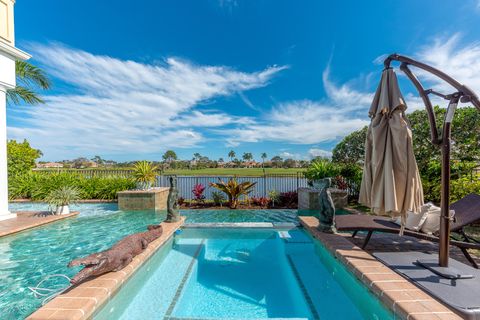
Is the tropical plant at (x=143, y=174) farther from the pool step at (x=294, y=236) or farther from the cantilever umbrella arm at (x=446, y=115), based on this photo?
the cantilever umbrella arm at (x=446, y=115)

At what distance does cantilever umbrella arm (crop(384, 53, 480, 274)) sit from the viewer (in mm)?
2168

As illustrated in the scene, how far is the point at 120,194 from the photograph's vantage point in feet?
27.6

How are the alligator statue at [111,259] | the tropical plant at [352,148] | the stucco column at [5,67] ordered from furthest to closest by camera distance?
the tropical plant at [352,148]
the stucco column at [5,67]
the alligator statue at [111,259]

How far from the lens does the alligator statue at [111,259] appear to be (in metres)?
2.28

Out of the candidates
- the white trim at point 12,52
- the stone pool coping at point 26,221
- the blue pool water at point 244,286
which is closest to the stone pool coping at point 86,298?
the blue pool water at point 244,286

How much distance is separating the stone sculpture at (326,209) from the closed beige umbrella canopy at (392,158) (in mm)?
1624

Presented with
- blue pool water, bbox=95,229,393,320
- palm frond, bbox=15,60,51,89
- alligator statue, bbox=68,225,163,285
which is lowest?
blue pool water, bbox=95,229,393,320

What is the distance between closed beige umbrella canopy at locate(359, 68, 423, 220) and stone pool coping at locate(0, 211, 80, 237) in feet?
25.6

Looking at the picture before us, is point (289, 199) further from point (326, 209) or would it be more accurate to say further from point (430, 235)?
point (430, 235)

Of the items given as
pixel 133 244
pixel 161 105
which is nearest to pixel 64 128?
pixel 161 105

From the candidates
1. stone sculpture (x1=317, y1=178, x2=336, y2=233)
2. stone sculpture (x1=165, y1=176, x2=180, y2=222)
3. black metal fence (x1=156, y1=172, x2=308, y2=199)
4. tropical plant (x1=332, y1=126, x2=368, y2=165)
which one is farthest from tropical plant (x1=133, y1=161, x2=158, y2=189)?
tropical plant (x1=332, y1=126, x2=368, y2=165)

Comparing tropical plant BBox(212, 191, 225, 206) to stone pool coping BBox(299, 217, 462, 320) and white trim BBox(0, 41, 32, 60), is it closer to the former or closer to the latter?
stone pool coping BBox(299, 217, 462, 320)

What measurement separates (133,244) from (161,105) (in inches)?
508

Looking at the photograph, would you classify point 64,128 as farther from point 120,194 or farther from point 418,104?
point 418,104
